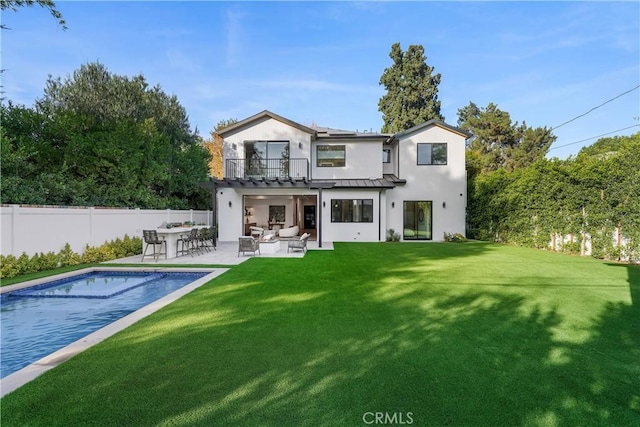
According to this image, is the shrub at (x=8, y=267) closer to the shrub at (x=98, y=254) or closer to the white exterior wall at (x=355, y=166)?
the shrub at (x=98, y=254)

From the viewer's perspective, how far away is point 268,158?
56.6 ft

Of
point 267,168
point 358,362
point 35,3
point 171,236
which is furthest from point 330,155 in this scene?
point 358,362

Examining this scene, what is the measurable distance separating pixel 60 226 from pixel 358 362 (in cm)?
1033

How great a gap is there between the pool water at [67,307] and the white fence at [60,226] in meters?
1.59

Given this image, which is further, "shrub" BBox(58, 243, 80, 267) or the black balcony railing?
the black balcony railing

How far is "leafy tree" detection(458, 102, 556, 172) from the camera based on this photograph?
32.6 meters

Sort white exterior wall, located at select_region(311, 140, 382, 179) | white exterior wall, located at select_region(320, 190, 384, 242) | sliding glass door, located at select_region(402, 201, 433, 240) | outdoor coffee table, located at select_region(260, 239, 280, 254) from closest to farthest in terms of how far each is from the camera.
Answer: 1. outdoor coffee table, located at select_region(260, 239, 280, 254)
2. white exterior wall, located at select_region(320, 190, 384, 242)
3. white exterior wall, located at select_region(311, 140, 382, 179)
4. sliding glass door, located at select_region(402, 201, 433, 240)

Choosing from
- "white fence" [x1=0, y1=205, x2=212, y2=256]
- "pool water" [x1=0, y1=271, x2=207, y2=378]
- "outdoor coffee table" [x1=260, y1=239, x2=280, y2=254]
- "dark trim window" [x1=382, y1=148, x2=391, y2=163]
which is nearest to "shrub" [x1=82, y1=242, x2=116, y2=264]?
"white fence" [x1=0, y1=205, x2=212, y2=256]

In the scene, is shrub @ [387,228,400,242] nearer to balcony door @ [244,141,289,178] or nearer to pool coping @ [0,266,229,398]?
balcony door @ [244,141,289,178]

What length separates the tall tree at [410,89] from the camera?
109 feet

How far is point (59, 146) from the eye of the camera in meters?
14.0

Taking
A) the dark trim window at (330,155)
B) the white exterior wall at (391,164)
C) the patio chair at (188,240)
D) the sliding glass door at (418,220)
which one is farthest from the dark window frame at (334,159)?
the patio chair at (188,240)

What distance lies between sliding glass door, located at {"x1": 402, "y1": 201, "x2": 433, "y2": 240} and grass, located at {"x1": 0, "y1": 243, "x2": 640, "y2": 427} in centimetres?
1129

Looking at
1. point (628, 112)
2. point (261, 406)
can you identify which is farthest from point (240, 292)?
point (628, 112)
